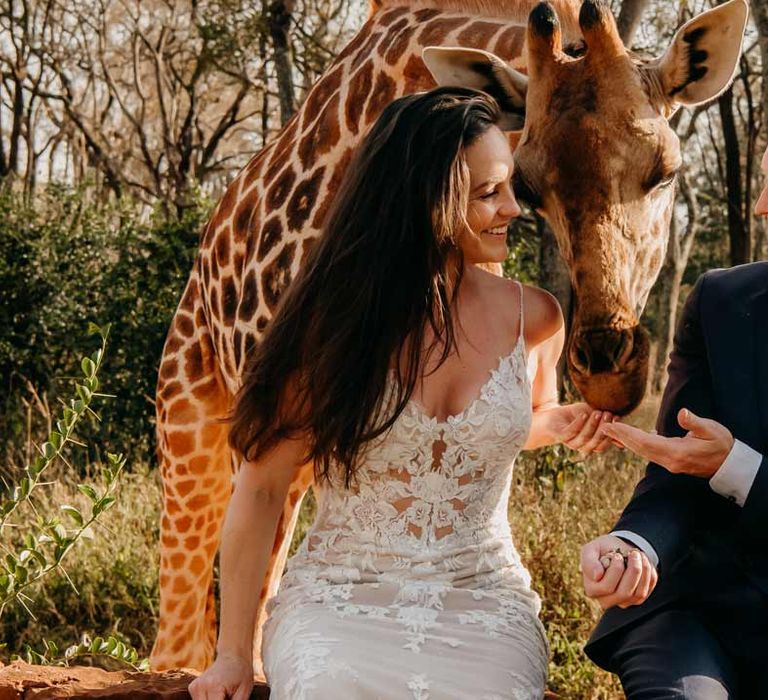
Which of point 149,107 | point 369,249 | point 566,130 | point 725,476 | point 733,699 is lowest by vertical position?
point 733,699

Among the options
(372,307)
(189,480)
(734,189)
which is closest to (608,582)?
(372,307)

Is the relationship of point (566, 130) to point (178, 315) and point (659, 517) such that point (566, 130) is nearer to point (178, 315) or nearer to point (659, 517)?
point (659, 517)

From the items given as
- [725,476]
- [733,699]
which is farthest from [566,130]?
[733,699]

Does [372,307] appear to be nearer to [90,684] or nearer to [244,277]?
[90,684]

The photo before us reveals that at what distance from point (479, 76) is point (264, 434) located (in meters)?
1.44

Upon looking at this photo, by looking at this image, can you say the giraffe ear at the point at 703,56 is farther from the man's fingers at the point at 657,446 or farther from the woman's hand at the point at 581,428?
the man's fingers at the point at 657,446

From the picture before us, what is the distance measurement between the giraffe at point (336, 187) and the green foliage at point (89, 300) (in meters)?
3.39

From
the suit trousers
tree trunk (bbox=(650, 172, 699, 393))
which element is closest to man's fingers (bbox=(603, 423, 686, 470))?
the suit trousers

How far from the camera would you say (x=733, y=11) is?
3.42 meters

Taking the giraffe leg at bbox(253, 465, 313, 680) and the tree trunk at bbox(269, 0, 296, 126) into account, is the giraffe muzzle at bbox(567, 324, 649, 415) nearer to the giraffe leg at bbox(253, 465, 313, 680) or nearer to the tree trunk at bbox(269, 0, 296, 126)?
the giraffe leg at bbox(253, 465, 313, 680)

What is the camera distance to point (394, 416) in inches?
105

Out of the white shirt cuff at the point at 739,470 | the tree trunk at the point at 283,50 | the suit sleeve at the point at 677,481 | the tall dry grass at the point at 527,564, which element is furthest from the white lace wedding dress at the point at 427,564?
the tree trunk at the point at 283,50

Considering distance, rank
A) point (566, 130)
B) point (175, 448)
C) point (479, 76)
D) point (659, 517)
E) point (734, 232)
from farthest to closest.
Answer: point (734, 232)
point (175, 448)
point (479, 76)
point (566, 130)
point (659, 517)

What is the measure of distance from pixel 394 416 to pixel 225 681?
2.30 ft
